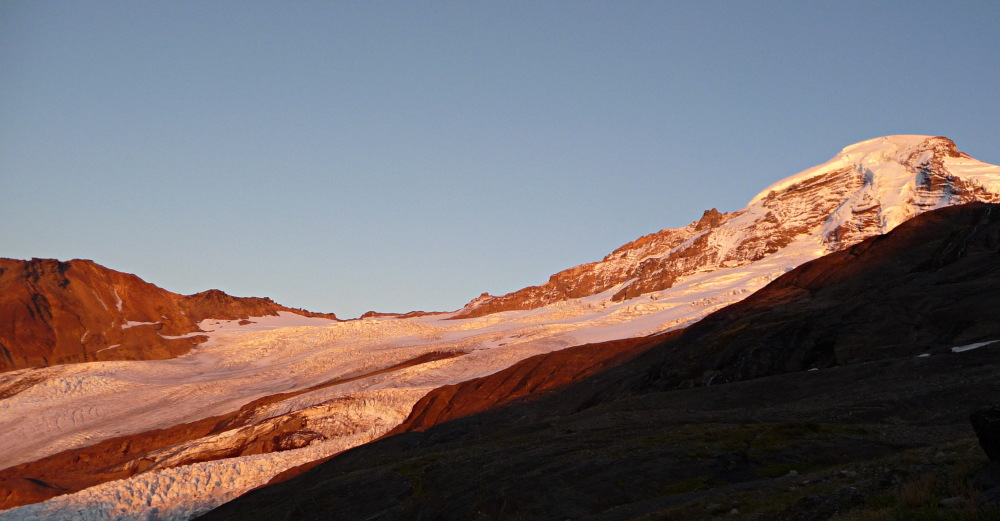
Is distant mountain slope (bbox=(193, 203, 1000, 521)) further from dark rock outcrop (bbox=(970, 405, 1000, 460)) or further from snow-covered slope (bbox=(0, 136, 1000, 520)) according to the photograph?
snow-covered slope (bbox=(0, 136, 1000, 520))

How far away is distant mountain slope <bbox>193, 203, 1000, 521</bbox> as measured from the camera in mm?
33062

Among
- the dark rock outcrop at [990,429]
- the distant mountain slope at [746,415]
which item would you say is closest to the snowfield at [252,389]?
the distant mountain slope at [746,415]

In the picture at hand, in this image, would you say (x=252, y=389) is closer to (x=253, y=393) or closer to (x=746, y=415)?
(x=253, y=393)

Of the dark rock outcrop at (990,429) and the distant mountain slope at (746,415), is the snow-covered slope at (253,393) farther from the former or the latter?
the dark rock outcrop at (990,429)

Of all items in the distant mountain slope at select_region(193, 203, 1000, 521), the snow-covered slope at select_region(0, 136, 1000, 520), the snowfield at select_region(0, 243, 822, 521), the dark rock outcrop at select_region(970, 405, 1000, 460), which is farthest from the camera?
the snow-covered slope at select_region(0, 136, 1000, 520)

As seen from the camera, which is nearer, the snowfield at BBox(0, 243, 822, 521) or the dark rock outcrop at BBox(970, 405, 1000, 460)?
the dark rock outcrop at BBox(970, 405, 1000, 460)

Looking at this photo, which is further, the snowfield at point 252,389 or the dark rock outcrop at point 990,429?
→ the snowfield at point 252,389

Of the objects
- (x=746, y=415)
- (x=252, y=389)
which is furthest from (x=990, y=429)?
(x=252, y=389)

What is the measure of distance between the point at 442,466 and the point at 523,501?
513 inches

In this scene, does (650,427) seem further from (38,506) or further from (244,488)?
(38,506)

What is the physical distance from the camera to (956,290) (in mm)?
66250

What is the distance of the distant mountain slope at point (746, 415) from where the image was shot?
33062 millimetres

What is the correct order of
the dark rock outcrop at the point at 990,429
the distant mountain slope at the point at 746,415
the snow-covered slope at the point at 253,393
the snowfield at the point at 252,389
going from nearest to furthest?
1. the dark rock outcrop at the point at 990,429
2. the distant mountain slope at the point at 746,415
3. the snowfield at the point at 252,389
4. the snow-covered slope at the point at 253,393

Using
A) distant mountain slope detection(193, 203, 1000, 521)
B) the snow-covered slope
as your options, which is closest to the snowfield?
the snow-covered slope
